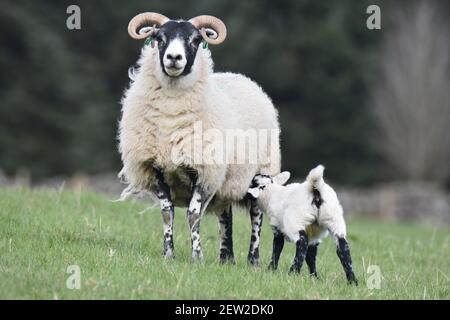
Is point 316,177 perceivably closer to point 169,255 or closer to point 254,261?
point 169,255

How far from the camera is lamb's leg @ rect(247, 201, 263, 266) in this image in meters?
11.9

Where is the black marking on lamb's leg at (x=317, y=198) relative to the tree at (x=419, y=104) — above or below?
below

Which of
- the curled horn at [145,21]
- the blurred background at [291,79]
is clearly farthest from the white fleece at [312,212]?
the blurred background at [291,79]

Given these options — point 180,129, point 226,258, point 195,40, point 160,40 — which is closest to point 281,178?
point 226,258

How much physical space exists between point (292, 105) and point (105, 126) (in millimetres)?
8869

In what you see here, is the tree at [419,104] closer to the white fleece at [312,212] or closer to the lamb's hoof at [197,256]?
the lamb's hoof at [197,256]

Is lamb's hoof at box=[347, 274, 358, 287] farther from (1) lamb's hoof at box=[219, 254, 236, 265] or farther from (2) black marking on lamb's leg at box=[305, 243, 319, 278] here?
(1) lamb's hoof at box=[219, 254, 236, 265]

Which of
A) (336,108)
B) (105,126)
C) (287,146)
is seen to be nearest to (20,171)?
(105,126)

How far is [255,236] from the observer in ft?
Answer: 39.5

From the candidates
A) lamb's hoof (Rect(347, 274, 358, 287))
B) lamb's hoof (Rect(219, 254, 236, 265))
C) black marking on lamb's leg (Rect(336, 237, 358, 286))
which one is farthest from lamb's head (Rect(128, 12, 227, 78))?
lamb's hoof (Rect(347, 274, 358, 287))

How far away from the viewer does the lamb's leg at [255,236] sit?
11922mm

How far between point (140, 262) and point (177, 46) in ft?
8.51

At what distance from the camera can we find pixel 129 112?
37.1ft

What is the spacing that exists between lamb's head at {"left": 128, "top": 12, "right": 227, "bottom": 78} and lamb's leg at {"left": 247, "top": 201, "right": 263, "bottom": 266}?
2.18 m
